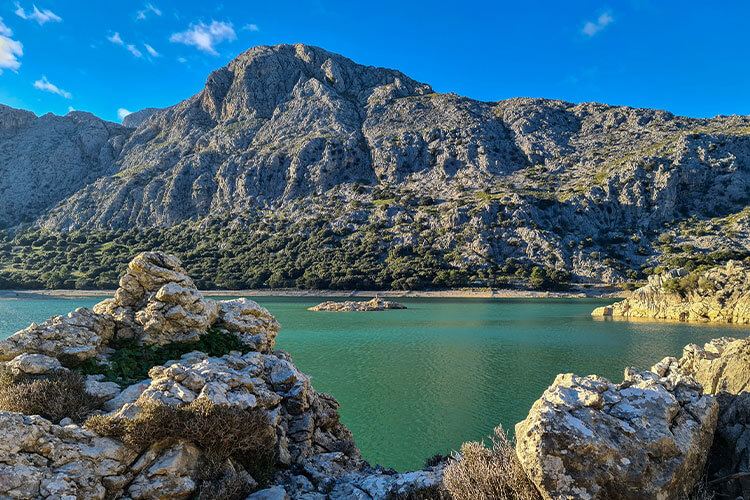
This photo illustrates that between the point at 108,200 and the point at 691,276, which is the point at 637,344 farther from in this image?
the point at 108,200

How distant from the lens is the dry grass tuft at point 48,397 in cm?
876

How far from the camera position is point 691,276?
61344 millimetres

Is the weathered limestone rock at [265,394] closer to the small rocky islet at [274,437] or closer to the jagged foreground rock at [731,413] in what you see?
the small rocky islet at [274,437]

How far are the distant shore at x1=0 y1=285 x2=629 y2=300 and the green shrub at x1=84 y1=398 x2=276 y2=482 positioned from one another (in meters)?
102

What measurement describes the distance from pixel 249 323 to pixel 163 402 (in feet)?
25.0

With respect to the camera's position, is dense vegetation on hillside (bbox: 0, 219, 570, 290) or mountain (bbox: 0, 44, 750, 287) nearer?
dense vegetation on hillside (bbox: 0, 219, 570, 290)

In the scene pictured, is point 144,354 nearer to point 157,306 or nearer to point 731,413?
point 157,306

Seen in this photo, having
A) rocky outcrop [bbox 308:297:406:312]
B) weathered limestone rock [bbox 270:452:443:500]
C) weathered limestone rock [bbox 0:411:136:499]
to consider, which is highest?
weathered limestone rock [bbox 0:411:136:499]

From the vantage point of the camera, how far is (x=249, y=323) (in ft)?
53.5

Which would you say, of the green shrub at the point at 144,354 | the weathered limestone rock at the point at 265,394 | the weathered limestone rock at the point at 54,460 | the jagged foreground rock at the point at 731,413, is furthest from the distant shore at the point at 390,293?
the weathered limestone rock at the point at 54,460

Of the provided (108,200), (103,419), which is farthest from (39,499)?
(108,200)

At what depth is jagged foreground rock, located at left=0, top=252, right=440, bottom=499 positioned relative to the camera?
7.45 metres

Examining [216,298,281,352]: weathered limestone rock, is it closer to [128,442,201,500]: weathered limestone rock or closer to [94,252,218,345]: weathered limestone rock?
[94,252,218,345]: weathered limestone rock

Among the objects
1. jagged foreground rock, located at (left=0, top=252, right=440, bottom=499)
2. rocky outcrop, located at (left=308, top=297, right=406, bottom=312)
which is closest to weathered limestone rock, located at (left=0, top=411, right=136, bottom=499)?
jagged foreground rock, located at (left=0, top=252, right=440, bottom=499)
